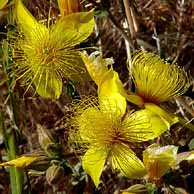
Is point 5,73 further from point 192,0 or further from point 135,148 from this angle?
point 192,0

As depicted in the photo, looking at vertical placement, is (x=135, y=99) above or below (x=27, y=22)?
below

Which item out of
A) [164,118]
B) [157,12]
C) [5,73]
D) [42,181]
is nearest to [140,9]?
[157,12]

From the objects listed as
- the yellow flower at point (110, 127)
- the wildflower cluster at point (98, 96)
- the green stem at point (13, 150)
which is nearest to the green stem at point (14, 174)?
the green stem at point (13, 150)

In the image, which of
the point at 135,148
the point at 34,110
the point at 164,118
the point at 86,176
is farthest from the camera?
the point at 34,110

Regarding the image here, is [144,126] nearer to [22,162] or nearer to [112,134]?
[112,134]

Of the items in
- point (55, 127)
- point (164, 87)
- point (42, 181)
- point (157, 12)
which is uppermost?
point (157, 12)

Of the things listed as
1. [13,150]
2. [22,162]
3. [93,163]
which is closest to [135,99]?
[93,163]
